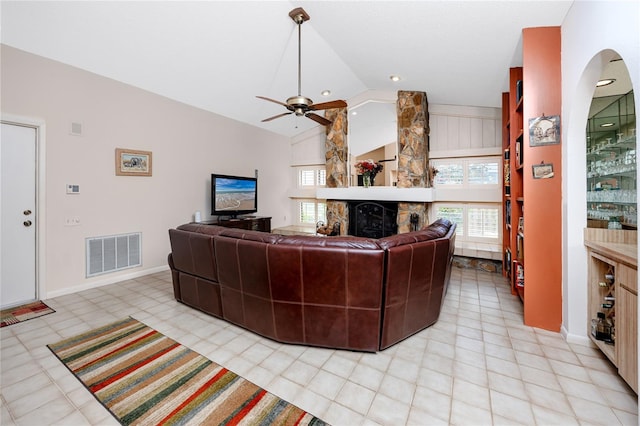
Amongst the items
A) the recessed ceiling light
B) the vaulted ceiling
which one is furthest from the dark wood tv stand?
the recessed ceiling light

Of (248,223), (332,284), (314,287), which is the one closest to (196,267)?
(314,287)

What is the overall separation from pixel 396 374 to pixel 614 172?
7.98ft

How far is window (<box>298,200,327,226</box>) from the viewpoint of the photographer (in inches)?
272

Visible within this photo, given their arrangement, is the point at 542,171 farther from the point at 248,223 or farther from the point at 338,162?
the point at 248,223

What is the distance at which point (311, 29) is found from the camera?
352cm

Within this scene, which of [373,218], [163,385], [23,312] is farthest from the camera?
[373,218]

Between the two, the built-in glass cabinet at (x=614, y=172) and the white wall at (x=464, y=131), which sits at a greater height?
the white wall at (x=464, y=131)

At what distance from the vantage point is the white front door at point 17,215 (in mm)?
2988

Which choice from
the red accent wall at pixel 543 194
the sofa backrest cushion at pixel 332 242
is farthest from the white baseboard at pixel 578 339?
the sofa backrest cushion at pixel 332 242

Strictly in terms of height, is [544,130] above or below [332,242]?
above

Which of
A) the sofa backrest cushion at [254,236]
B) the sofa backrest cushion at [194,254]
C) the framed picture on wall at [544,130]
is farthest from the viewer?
the sofa backrest cushion at [194,254]

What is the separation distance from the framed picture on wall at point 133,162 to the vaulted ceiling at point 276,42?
97 cm

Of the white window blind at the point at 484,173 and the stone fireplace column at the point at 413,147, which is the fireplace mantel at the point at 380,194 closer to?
the stone fireplace column at the point at 413,147

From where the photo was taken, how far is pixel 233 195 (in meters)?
5.37
